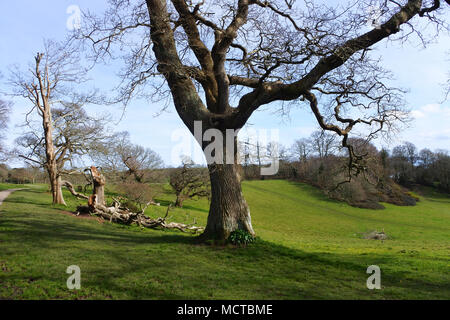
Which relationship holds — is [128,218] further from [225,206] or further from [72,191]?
[225,206]

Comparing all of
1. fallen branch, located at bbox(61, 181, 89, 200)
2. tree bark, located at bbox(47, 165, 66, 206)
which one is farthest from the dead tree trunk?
tree bark, located at bbox(47, 165, 66, 206)

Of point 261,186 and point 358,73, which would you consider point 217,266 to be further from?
point 261,186

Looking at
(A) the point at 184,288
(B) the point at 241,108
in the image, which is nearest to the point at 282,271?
(A) the point at 184,288

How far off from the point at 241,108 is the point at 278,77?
161cm

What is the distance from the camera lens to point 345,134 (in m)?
10.9

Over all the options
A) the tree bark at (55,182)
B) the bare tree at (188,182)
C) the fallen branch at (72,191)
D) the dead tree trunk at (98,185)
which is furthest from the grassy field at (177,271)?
the bare tree at (188,182)

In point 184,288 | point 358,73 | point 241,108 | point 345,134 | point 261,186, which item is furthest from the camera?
point 261,186

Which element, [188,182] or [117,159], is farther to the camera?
[188,182]

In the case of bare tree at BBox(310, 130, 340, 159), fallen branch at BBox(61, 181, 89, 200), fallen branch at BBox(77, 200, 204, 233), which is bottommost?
fallen branch at BBox(77, 200, 204, 233)

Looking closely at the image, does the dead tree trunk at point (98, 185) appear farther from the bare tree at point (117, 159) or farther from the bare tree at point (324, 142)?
the bare tree at point (324, 142)

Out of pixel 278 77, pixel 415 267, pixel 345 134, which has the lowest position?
pixel 415 267

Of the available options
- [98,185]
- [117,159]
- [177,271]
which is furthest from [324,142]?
[117,159]

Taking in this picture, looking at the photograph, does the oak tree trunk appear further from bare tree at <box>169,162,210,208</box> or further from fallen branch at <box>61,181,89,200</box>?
bare tree at <box>169,162,210,208</box>

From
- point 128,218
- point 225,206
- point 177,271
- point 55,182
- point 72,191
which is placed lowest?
point 128,218
